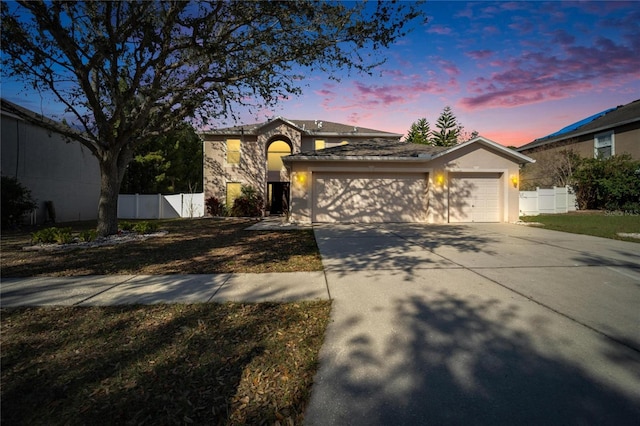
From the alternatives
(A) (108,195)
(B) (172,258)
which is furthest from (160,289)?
(A) (108,195)

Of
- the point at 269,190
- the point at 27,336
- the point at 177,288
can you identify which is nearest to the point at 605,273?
the point at 177,288

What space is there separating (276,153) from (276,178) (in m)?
1.84

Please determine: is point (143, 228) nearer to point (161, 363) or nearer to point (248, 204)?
point (248, 204)

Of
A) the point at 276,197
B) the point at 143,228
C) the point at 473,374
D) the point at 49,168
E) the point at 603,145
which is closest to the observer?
the point at 473,374

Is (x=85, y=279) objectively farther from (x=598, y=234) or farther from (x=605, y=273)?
(x=598, y=234)

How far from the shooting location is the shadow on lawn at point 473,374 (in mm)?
1907

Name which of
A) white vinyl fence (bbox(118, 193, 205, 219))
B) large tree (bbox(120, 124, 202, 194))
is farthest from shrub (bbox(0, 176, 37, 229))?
large tree (bbox(120, 124, 202, 194))

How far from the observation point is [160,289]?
14.3 ft

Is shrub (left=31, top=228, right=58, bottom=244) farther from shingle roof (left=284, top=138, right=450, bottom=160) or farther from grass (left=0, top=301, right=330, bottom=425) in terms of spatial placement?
shingle roof (left=284, top=138, right=450, bottom=160)

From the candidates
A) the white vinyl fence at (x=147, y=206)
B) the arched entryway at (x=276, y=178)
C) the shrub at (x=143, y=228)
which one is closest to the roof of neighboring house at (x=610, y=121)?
the arched entryway at (x=276, y=178)

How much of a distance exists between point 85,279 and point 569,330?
664 cm

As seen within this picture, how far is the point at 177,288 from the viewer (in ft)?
14.5

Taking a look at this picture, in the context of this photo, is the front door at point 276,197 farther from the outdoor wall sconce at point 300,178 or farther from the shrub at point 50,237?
the shrub at point 50,237

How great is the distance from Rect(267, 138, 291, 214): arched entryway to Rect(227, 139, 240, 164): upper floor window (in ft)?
7.61
